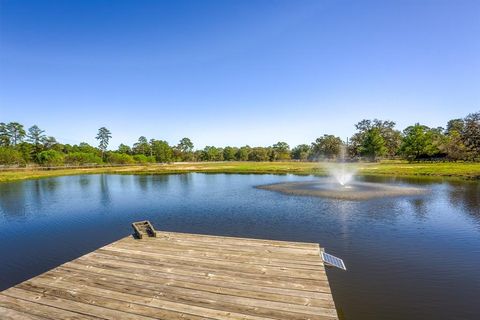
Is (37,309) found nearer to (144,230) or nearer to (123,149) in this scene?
(144,230)

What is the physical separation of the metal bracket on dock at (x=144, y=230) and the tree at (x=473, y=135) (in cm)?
9883

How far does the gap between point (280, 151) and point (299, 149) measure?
11860mm

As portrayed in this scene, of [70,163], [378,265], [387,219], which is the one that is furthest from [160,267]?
[70,163]

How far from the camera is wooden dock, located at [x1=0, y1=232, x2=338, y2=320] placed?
21.2 feet

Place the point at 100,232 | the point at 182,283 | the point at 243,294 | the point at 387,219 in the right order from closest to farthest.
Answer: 1. the point at 243,294
2. the point at 182,283
3. the point at 100,232
4. the point at 387,219

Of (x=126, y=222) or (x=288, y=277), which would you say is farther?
(x=126, y=222)

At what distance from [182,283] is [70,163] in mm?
113395

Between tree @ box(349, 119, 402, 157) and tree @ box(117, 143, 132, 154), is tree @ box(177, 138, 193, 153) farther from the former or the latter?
tree @ box(349, 119, 402, 157)

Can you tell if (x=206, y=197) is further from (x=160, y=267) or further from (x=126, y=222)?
(x=160, y=267)

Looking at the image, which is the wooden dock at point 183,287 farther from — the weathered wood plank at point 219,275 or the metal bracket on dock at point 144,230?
the metal bracket on dock at point 144,230

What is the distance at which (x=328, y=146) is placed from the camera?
139 m

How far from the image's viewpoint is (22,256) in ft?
48.8

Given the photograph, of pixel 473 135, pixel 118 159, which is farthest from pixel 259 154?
pixel 473 135

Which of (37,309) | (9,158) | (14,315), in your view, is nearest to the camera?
(14,315)
